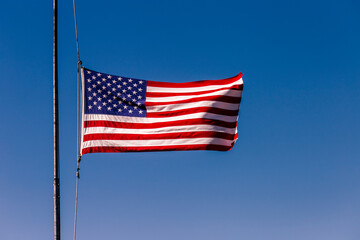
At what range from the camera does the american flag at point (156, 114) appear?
20953mm

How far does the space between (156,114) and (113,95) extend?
2.04m

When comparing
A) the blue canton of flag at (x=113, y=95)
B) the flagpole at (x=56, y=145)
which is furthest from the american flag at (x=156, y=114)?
the flagpole at (x=56, y=145)

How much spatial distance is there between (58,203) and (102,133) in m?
5.11

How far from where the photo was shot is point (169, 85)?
2289 cm

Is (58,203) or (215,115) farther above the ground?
(215,115)

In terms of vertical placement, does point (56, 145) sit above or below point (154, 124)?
below

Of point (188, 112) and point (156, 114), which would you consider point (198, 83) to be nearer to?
point (188, 112)

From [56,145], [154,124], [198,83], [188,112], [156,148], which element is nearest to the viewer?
[56,145]

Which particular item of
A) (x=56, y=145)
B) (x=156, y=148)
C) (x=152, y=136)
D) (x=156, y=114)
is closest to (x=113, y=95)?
(x=156, y=114)

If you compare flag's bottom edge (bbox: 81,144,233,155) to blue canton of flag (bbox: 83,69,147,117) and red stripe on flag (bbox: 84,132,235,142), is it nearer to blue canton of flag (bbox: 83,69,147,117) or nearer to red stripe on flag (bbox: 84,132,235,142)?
red stripe on flag (bbox: 84,132,235,142)

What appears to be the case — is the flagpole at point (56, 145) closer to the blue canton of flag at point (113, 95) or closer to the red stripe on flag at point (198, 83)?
the blue canton of flag at point (113, 95)

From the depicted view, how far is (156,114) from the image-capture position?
21953 mm

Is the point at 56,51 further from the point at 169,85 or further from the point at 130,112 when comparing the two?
the point at 169,85

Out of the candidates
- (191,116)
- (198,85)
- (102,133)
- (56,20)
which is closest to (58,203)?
(102,133)
